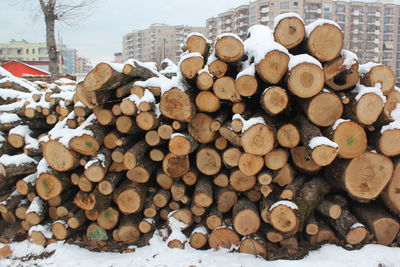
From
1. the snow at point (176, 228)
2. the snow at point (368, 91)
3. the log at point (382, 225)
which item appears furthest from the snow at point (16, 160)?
the log at point (382, 225)

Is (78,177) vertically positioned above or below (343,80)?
below

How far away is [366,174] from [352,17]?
64672 mm

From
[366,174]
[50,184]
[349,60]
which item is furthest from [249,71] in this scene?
[50,184]

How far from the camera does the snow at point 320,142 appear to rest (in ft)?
8.49

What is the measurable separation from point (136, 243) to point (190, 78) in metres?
1.97

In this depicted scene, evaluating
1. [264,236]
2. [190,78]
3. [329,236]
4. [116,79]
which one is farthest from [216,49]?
[329,236]

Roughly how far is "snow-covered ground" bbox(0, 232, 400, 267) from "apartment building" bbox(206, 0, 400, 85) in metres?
53.1

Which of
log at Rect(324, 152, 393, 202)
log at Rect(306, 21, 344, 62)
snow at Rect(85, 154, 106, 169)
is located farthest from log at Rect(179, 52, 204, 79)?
log at Rect(324, 152, 393, 202)

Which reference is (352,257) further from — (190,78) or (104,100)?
(104,100)

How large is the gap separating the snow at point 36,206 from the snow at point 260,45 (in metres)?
3.05

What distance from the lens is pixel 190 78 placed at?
323 centimetres

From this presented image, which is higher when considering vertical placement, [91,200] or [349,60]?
[349,60]

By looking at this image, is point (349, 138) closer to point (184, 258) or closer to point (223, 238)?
point (223, 238)

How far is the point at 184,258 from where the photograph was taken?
3018 millimetres
